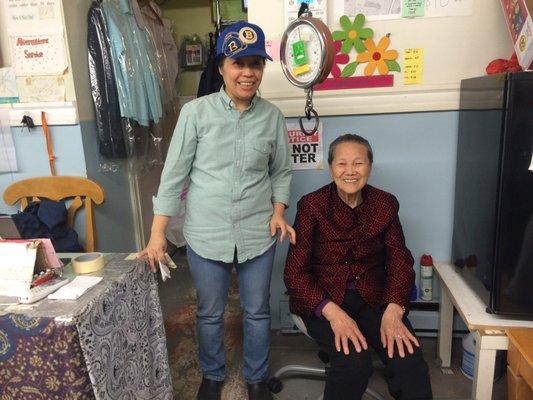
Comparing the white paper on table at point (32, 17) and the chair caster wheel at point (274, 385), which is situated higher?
the white paper on table at point (32, 17)

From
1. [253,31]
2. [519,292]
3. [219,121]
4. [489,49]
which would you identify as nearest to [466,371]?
[519,292]

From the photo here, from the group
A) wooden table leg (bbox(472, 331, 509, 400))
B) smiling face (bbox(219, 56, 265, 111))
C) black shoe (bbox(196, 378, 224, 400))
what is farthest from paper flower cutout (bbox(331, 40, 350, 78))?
black shoe (bbox(196, 378, 224, 400))

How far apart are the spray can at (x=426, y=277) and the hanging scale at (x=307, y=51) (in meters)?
0.90

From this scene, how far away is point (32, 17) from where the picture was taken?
76.7 inches

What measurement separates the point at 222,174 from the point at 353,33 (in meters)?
0.85

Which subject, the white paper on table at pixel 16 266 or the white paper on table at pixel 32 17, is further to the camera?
the white paper on table at pixel 32 17

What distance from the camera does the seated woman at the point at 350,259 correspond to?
143 cm

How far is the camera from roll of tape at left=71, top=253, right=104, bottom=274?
124 centimetres

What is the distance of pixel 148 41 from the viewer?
2434 mm

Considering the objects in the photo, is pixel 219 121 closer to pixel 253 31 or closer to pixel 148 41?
pixel 253 31

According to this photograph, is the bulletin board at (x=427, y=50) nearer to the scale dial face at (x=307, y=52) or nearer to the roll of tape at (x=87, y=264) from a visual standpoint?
the scale dial face at (x=307, y=52)

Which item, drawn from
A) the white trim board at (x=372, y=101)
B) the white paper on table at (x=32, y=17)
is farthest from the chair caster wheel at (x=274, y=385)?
the white paper on table at (x=32, y=17)

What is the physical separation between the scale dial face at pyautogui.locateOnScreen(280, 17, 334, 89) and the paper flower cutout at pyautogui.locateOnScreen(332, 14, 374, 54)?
13.0 inches

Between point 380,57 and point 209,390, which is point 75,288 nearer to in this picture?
point 209,390
